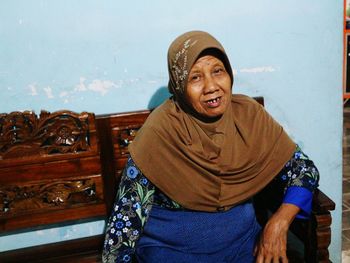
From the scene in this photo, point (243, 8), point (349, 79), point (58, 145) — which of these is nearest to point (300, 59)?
point (243, 8)

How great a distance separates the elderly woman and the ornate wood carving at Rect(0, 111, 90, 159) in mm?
406

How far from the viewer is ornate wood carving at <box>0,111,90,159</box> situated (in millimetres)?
2066

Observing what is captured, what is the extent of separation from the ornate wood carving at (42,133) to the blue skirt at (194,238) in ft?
1.96

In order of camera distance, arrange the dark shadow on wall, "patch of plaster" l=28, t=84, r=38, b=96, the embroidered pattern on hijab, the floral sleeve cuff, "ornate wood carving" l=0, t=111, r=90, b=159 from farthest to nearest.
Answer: the dark shadow on wall
"patch of plaster" l=28, t=84, r=38, b=96
"ornate wood carving" l=0, t=111, r=90, b=159
the floral sleeve cuff
the embroidered pattern on hijab

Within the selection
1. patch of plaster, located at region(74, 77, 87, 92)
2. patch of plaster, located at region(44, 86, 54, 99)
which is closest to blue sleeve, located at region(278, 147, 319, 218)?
patch of plaster, located at region(74, 77, 87, 92)

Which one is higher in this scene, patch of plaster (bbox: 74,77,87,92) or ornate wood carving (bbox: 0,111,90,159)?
patch of plaster (bbox: 74,77,87,92)

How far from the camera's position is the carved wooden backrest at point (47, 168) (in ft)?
6.81

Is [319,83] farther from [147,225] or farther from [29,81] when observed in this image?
[29,81]

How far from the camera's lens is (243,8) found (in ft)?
7.59

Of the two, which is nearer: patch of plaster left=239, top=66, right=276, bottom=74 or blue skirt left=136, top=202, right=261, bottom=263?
blue skirt left=136, top=202, right=261, bottom=263

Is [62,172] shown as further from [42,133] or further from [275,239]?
[275,239]

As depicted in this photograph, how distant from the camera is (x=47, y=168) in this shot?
83.6 inches

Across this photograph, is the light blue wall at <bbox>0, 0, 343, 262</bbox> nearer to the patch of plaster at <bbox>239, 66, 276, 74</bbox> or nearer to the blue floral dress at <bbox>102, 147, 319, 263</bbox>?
the patch of plaster at <bbox>239, 66, 276, 74</bbox>

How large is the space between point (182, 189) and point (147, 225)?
0.27 meters
